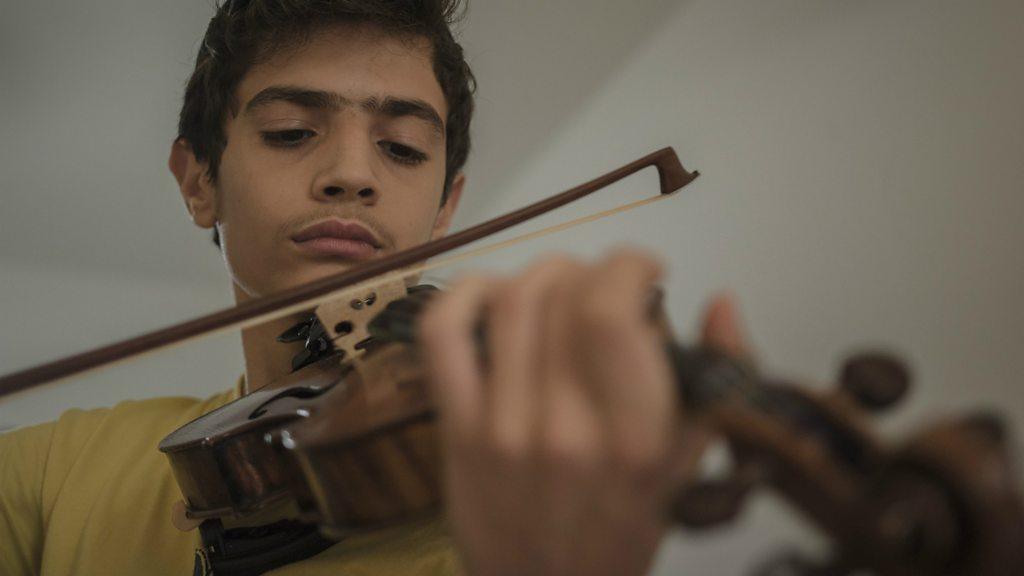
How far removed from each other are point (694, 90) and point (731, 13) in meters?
0.14

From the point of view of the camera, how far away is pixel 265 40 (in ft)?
2.75

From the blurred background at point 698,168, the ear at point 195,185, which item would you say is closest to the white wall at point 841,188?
the blurred background at point 698,168

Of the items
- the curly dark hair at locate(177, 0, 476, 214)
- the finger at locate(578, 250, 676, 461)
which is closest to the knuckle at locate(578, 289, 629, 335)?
the finger at locate(578, 250, 676, 461)

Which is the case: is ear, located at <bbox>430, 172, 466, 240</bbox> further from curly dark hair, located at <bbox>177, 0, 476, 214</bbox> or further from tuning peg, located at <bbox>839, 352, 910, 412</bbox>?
tuning peg, located at <bbox>839, 352, 910, 412</bbox>

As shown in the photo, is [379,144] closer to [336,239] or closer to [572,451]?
[336,239]

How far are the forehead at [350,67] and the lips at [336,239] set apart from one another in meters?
0.14

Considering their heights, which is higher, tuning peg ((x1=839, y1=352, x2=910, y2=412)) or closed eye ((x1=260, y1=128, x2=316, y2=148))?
closed eye ((x1=260, y1=128, x2=316, y2=148))

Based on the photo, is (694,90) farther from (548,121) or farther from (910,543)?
(910,543)

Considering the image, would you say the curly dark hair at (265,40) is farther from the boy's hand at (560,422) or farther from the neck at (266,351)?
the boy's hand at (560,422)

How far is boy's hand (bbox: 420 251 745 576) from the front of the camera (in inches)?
11.1

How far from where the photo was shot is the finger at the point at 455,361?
0.31 meters

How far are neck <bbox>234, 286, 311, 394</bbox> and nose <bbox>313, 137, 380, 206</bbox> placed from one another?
156 mm

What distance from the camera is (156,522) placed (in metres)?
0.76

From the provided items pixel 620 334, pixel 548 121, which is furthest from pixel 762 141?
pixel 620 334
